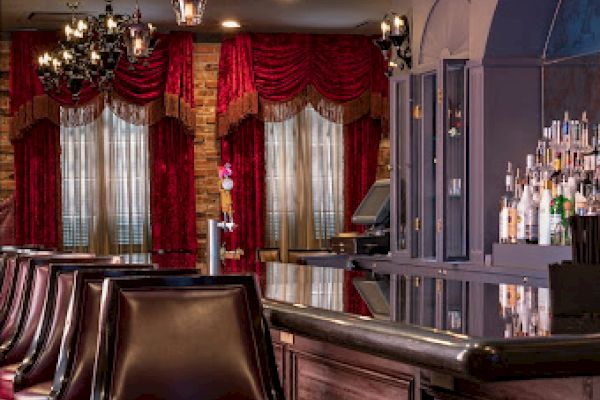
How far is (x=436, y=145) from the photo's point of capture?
28.4ft

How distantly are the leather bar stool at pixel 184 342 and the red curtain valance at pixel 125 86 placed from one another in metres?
10.7

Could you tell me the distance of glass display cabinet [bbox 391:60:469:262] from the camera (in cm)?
845

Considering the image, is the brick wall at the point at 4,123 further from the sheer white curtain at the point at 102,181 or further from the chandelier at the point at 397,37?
the chandelier at the point at 397,37

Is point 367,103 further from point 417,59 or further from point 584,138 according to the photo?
point 584,138

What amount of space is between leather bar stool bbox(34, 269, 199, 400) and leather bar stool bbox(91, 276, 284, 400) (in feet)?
2.13

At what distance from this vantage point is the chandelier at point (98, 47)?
25.0 ft

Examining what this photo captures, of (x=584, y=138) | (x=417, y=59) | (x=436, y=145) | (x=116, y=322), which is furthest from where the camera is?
(x=417, y=59)

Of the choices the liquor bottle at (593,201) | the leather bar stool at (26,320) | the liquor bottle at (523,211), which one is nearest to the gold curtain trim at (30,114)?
the liquor bottle at (523,211)

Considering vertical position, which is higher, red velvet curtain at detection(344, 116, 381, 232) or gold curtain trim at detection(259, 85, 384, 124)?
gold curtain trim at detection(259, 85, 384, 124)

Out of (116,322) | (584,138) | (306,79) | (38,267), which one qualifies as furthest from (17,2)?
(116,322)

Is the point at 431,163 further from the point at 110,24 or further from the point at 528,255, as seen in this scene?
the point at 110,24

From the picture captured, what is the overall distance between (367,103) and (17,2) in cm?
443

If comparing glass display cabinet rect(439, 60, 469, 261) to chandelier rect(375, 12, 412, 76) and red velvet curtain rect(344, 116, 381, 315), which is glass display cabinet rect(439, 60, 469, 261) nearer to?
chandelier rect(375, 12, 412, 76)

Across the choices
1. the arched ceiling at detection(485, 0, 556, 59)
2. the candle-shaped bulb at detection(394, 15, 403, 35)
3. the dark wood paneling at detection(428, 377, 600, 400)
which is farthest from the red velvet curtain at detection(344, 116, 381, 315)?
the dark wood paneling at detection(428, 377, 600, 400)
